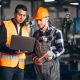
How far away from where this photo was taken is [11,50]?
10.2 ft

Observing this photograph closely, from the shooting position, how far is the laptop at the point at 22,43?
10.0 feet

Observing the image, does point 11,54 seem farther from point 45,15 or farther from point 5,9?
point 5,9

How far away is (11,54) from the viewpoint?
314cm

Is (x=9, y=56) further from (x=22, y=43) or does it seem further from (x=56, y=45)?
(x=56, y=45)

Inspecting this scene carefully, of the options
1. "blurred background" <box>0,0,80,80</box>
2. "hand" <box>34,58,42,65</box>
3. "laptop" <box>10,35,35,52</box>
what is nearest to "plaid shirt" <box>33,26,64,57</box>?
"hand" <box>34,58,42,65</box>

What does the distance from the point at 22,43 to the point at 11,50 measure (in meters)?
0.14

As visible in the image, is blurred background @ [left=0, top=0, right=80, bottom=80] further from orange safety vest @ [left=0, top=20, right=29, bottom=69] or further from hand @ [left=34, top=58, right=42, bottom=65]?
orange safety vest @ [left=0, top=20, right=29, bottom=69]

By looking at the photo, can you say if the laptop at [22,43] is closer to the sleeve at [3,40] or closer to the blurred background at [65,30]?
the sleeve at [3,40]

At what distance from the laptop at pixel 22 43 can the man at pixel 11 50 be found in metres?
0.07

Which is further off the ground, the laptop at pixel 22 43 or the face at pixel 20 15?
the face at pixel 20 15

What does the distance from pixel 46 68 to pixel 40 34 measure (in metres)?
0.41

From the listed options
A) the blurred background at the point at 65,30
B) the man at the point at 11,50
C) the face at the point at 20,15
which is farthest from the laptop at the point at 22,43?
the blurred background at the point at 65,30

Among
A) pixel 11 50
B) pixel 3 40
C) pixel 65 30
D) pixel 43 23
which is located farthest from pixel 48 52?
pixel 65 30

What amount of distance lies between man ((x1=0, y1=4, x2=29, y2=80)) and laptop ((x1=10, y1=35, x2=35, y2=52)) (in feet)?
0.23
